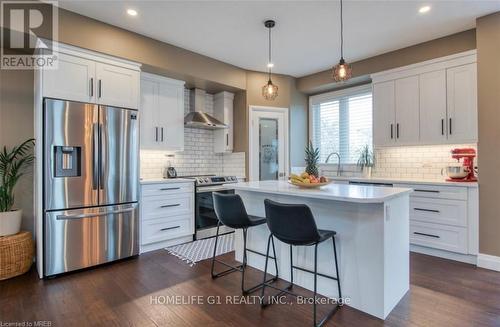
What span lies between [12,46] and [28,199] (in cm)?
187

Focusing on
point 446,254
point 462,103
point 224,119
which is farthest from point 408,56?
point 224,119

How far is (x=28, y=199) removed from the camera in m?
Result: 3.43

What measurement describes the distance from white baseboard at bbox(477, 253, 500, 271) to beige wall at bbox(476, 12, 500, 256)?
0.16 ft

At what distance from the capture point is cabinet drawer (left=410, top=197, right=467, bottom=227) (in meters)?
3.35

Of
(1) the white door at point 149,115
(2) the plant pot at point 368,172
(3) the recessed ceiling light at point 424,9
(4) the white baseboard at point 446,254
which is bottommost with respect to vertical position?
(4) the white baseboard at point 446,254

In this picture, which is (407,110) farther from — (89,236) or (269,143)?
(89,236)

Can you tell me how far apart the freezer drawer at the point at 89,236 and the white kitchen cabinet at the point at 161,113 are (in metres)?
1.14

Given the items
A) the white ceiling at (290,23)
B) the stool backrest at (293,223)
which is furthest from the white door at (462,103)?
the stool backrest at (293,223)

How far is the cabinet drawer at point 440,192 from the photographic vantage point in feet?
11.0

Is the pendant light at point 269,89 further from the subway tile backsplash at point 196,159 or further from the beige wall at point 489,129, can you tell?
the beige wall at point 489,129

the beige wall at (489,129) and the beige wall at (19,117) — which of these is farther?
the beige wall at (19,117)

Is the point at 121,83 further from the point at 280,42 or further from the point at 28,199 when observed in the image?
the point at 280,42

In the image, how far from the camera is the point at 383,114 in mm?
4359

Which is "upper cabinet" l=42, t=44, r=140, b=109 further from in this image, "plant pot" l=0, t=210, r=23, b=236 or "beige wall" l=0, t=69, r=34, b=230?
"plant pot" l=0, t=210, r=23, b=236
